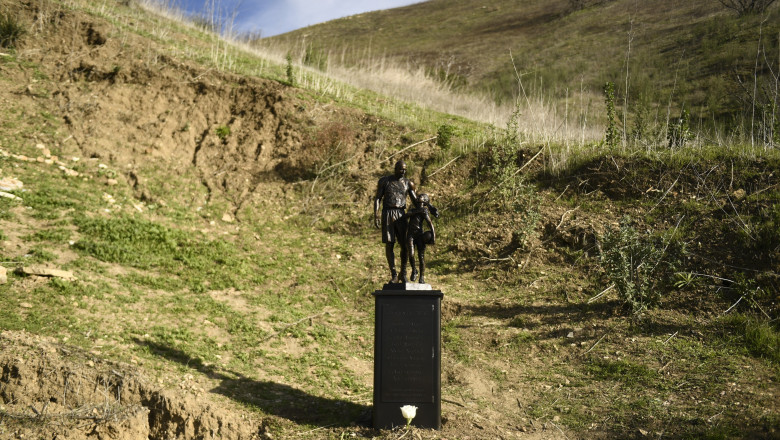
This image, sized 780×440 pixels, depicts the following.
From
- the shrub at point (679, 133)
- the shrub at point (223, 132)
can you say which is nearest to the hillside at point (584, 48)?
the shrub at point (679, 133)

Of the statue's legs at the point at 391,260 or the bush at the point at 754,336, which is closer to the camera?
the statue's legs at the point at 391,260

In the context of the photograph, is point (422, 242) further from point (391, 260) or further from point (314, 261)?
point (314, 261)

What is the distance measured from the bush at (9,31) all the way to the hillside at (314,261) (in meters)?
0.08

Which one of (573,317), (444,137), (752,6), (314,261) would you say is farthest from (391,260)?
(752,6)

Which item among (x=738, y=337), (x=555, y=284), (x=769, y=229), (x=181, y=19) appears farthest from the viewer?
(x=181, y=19)

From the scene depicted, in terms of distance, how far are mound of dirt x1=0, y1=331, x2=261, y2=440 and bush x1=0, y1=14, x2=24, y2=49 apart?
10.4m

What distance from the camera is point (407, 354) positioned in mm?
4793

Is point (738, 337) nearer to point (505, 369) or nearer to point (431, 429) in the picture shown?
point (505, 369)

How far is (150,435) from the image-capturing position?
4.45 metres

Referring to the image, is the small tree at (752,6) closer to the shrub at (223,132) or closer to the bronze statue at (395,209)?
the shrub at (223,132)

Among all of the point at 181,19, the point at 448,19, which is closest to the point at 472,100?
the point at 181,19

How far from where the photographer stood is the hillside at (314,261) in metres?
4.90

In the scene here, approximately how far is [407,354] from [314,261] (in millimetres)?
4873

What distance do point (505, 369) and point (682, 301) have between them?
275 cm
